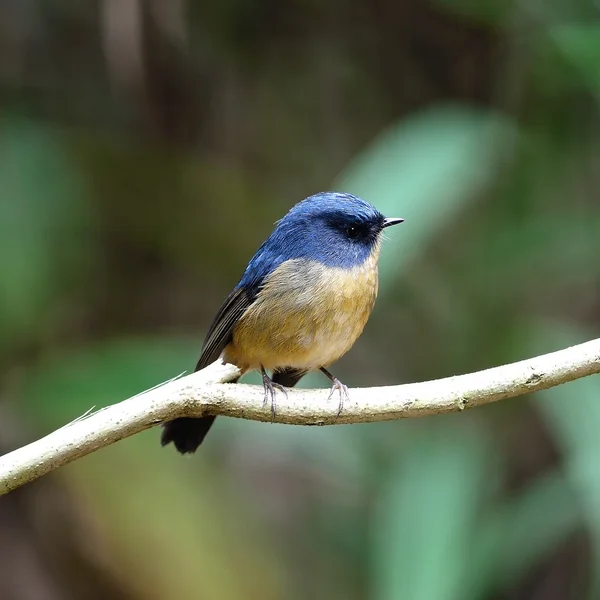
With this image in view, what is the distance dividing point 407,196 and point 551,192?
124cm

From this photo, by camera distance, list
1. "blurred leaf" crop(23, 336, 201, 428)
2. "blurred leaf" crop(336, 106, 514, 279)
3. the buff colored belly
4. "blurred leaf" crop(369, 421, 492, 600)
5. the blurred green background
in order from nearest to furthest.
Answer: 1. the buff colored belly
2. "blurred leaf" crop(369, 421, 492, 600)
3. "blurred leaf" crop(336, 106, 514, 279)
4. "blurred leaf" crop(23, 336, 201, 428)
5. the blurred green background

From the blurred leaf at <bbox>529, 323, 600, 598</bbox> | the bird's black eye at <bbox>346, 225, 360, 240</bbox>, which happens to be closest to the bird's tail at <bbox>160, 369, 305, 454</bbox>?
the bird's black eye at <bbox>346, 225, 360, 240</bbox>

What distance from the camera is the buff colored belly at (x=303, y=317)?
9.36 ft

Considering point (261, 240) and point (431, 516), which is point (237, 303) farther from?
point (261, 240)

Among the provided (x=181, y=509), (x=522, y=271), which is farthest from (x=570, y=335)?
(x=181, y=509)

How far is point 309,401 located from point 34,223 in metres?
2.83

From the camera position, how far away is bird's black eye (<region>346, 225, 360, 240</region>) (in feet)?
9.78

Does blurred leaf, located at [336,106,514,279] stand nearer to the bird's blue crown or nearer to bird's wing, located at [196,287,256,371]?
the bird's blue crown

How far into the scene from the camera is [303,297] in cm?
288

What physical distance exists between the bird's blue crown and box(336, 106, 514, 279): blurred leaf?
0.29 metres

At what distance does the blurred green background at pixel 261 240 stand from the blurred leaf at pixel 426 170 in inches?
0.6

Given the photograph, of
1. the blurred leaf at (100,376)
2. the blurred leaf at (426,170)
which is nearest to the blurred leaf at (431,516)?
the blurred leaf at (426,170)

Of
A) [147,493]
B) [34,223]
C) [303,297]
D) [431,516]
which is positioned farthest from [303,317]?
[34,223]

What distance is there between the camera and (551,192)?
15.0 ft
